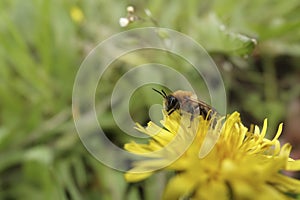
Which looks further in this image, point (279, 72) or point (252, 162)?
point (279, 72)

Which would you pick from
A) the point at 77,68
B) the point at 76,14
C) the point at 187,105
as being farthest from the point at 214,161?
the point at 76,14

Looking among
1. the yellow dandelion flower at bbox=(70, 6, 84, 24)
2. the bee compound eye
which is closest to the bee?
the bee compound eye

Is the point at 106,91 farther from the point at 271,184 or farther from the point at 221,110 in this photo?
the point at 271,184

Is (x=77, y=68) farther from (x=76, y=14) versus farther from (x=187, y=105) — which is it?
(x=187, y=105)

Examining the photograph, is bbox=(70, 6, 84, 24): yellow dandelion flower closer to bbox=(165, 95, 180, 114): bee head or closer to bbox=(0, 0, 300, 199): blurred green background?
bbox=(0, 0, 300, 199): blurred green background

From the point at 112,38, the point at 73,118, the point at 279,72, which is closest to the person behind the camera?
the point at 73,118

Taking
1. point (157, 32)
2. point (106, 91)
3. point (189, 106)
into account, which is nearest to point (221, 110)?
point (157, 32)
